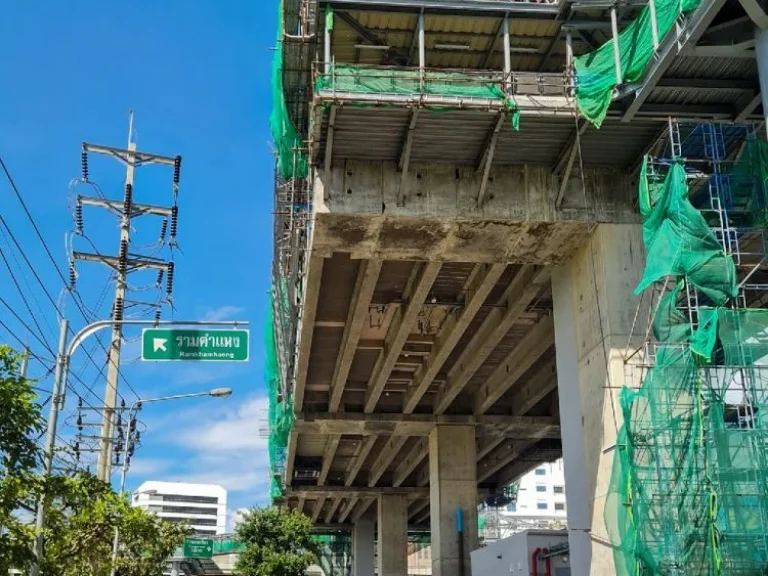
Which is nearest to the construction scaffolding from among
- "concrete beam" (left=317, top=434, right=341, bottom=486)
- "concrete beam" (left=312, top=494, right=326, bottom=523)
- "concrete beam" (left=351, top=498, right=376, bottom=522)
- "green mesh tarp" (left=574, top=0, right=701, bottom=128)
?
"green mesh tarp" (left=574, top=0, right=701, bottom=128)

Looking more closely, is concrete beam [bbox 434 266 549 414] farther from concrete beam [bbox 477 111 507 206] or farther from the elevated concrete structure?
concrete beam [bbox 477 111 507 206]

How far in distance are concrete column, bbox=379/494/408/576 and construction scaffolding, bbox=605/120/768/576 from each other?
3373cm

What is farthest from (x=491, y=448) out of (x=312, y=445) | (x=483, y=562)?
(x=483, y=562)

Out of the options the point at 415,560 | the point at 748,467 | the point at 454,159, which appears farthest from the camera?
the point at 415,560

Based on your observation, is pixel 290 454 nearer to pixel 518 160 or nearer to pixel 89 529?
pixel 89 529

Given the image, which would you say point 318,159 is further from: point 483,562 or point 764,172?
point 483,562

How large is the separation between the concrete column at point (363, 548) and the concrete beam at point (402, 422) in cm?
2974

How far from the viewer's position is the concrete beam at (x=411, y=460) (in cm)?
3819

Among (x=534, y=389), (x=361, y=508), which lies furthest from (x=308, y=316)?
(x=361, y=508)

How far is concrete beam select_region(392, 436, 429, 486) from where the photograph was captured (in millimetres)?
38188

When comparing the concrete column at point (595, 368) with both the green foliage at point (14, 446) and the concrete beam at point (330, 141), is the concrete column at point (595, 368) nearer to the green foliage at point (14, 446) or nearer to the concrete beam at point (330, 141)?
the concrete beam at point (330, 141)

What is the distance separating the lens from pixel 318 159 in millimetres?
16297

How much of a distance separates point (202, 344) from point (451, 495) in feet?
51.3

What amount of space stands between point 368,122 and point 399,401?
18.5 metres
